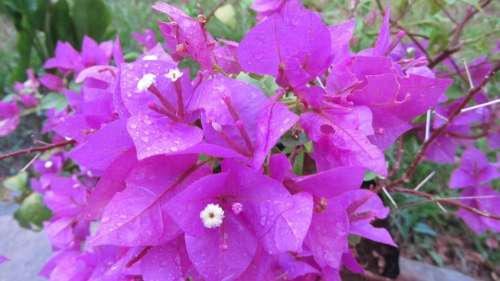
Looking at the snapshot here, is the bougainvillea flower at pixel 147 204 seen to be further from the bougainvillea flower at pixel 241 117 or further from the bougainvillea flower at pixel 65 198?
the bougainvillea flower at pixel 65 198

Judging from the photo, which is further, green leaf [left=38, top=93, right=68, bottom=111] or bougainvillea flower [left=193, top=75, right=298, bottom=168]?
green leaf [left=38, top=93, right=68, bottom=111]

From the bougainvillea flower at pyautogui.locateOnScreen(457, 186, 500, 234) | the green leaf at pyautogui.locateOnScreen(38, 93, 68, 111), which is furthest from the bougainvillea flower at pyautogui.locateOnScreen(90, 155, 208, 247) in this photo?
the green leaf at pyautogui.locateOnScreen(38, 93, 68, 111)

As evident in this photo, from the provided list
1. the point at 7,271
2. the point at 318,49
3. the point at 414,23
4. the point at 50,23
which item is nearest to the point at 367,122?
the point at 318,49

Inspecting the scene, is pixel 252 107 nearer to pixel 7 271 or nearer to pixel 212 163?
pixel 212 163

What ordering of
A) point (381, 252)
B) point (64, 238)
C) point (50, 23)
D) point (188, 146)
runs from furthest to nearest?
point (50, 23), point (381, 252), point (64, 238), point (188, 146)

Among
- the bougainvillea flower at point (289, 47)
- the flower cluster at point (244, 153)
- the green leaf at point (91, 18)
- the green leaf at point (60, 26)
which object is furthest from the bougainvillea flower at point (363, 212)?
the green leaf at point (60, 26)

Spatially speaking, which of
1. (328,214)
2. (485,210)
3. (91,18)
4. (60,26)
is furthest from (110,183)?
(60,26)

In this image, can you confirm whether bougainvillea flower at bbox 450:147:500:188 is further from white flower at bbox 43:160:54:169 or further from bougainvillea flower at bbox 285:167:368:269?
white flower at bbox 43:160:54:169
